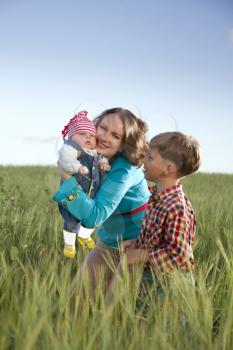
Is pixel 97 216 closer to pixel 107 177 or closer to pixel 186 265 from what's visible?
pixel 107 177

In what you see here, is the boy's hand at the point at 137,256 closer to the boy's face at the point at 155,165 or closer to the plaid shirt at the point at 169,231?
the plaid shirt at the point at 169,231

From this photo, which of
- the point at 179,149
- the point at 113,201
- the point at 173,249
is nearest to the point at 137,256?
the point at 173,249

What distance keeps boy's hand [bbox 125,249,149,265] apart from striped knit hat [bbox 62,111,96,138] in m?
0.62

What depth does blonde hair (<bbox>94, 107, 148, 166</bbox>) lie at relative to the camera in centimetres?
255

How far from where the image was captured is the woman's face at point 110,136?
2516mm

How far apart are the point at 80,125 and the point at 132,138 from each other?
311 mm

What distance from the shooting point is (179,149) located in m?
2.38

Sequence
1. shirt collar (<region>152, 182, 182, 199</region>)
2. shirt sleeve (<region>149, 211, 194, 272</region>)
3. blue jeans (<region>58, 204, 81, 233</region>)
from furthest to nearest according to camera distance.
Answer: blue jeans (<region>58, 204, 81, 233</region>) → shirt collar (<region>152, 182, 182, 199</region>) → shirt sleeve (<region>149, 211, 194, 272</region>)

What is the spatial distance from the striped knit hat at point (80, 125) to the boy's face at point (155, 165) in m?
0.30

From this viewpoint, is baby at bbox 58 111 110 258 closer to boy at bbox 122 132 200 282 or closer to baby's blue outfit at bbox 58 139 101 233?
baby's blue outfit at bbox 58 139 101 233

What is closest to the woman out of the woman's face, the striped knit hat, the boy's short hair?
the woman's face

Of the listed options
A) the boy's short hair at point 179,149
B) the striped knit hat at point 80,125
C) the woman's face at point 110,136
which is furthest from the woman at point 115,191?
the boy's short hair at point 179,149

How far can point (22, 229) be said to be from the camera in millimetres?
3525

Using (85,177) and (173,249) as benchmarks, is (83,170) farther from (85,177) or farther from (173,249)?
(173,249)
